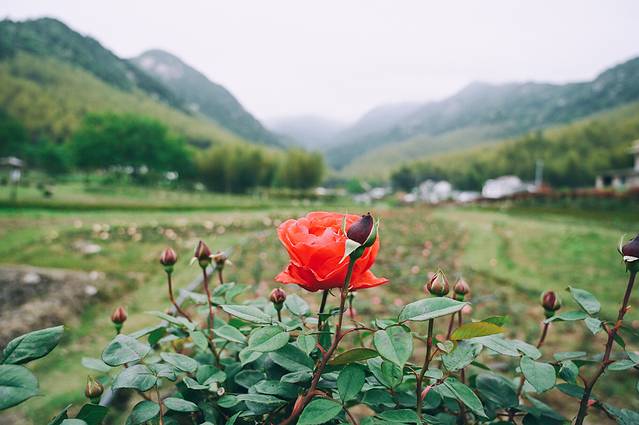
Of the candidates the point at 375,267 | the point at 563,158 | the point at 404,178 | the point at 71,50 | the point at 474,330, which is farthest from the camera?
the point at 71,50

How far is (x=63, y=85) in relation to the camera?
7306cm

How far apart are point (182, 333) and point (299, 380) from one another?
363 mm

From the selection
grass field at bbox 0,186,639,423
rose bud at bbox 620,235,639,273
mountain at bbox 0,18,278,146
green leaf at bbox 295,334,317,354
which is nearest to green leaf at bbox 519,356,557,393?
rose bud at bbox 620,235,639,273

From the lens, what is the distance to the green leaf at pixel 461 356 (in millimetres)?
574

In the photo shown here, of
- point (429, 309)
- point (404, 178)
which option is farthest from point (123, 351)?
point (404, 178)

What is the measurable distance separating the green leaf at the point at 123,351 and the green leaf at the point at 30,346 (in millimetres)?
95

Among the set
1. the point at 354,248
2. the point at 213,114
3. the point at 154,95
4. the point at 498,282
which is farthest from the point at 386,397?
the point at 213,114

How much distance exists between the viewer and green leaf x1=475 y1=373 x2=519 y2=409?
70cm

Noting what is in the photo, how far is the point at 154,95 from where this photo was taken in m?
110

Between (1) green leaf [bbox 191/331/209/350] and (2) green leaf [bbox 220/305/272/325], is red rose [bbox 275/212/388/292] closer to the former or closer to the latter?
(2) green leaf [bbox 220/305/272/325]

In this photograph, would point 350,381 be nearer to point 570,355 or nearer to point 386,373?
point 386,373

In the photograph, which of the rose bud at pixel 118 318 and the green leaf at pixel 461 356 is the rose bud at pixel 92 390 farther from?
the green leaf at pixel 461 356

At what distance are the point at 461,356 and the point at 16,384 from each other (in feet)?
2.10

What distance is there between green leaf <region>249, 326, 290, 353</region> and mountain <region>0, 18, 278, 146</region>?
64827 mm
